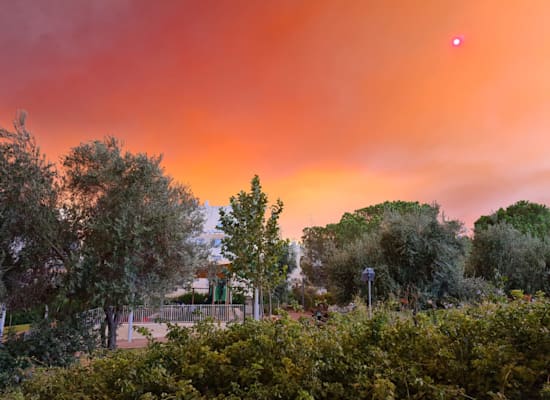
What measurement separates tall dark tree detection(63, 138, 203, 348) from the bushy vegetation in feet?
13.8

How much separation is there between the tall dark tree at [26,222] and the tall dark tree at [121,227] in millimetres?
438

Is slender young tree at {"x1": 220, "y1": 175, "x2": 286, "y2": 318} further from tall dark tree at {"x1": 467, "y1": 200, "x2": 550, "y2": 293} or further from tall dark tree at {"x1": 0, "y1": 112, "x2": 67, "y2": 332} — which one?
tall dark tree at {"x1": 467, "y1": 200, "x2": 550, "y2": 293}

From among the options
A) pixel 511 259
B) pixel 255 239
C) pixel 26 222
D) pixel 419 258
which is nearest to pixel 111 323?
pixel 26 222

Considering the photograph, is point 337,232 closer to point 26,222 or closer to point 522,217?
point 522,217

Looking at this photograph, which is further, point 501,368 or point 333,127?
point 333,127

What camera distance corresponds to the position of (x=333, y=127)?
9.06m

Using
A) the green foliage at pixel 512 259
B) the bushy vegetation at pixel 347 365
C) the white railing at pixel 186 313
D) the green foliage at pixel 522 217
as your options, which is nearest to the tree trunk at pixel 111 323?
the bushy vegetation at pixel 347 365

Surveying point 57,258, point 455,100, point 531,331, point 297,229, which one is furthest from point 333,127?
point 297,229

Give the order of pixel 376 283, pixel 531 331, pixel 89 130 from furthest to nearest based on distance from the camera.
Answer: pixel 376 283 → pixel 89 130 → pixel 531 331

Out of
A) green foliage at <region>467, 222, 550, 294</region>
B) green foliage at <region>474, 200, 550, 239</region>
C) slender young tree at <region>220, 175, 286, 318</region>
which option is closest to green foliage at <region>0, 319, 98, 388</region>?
slender young tree at <region>220, 175, 286, 318</region>

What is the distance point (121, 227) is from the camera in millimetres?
6301

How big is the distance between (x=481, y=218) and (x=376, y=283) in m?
19.1

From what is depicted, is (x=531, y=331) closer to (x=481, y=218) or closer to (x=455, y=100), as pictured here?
(x=455, y=100)

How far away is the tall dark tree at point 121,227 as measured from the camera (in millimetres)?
6293
